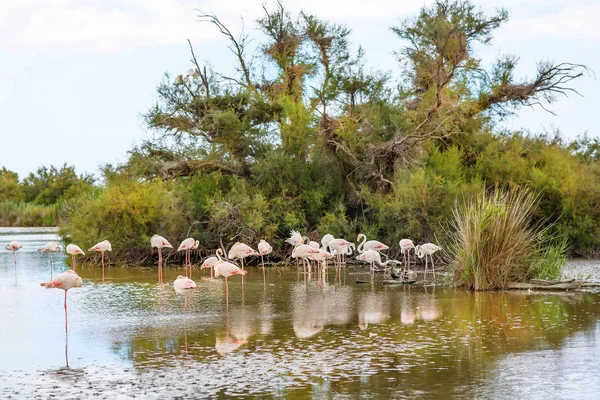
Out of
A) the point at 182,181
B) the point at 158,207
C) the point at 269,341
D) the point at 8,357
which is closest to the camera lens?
the point at 8,357

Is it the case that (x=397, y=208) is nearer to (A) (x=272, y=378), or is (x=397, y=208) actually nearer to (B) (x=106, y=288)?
(B) (x=106, y=288)

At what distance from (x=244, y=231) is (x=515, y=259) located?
827cm

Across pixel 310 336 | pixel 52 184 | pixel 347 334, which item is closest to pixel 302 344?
pixel 310 336

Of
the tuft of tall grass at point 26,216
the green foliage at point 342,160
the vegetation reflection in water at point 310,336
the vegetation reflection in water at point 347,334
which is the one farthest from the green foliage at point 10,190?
the vegetation reflection in water at point 347,334

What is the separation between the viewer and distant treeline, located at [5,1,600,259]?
2100 cm

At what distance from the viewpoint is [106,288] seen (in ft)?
50.5

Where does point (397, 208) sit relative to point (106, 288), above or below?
above

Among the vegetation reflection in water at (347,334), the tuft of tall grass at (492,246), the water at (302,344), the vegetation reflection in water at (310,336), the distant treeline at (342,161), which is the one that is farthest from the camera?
the distant treeline at (342,161)

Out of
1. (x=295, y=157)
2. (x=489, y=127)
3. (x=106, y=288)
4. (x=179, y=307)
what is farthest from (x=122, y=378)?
(x=489, y=127)

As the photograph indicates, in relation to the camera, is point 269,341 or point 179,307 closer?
point 269,341

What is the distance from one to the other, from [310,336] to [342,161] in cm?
1294

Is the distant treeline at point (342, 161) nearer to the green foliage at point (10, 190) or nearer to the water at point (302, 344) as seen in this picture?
the water at point (302, 344)

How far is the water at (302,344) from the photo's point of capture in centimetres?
716

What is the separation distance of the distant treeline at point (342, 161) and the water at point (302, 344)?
6262 millimetres
